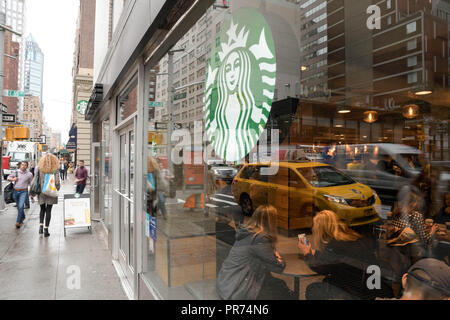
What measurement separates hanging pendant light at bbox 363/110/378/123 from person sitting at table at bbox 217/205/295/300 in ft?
38.5

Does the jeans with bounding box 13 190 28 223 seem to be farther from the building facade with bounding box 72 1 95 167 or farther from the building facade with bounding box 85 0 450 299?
the building facade with bounding box 72 1 95 167

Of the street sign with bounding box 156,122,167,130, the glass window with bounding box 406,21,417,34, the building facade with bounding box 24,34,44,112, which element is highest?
the building facade with bounding box 24,34,44,112

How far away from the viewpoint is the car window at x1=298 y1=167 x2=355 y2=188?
7.69 metres

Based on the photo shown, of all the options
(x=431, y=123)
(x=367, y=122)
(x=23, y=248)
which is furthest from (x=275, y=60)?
(x=367, y=122)

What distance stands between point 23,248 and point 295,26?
22.9 feet

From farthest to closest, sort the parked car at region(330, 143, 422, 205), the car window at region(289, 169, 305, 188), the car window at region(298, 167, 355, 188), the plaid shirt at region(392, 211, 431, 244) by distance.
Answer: the parked car at region(330, 143, 422, 205)
the car window at region(289, 169, 305, 188)
the car window at region(298, 167, 355, 188)
the plaid shirt at region(392, 211, 431, 244)

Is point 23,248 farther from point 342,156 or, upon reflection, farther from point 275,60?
point 342,156

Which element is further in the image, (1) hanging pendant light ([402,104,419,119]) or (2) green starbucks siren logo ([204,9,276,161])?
(1) hanging pendant light ([402,104,419,119])

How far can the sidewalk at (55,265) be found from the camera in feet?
15.1

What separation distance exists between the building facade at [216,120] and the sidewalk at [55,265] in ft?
1.23

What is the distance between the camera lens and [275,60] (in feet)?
7.79

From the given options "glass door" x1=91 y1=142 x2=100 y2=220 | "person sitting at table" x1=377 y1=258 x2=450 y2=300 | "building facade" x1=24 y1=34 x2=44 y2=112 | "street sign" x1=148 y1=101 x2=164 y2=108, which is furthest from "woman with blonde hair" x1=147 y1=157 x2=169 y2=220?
"building facade" x1=24 y1=34 x2=44 y2=112

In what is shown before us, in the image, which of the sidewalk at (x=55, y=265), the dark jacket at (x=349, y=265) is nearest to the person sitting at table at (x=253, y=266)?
the dark jacket at (x=349, y=265)

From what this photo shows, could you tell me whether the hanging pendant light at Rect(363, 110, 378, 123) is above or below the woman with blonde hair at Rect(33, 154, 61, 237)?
above
